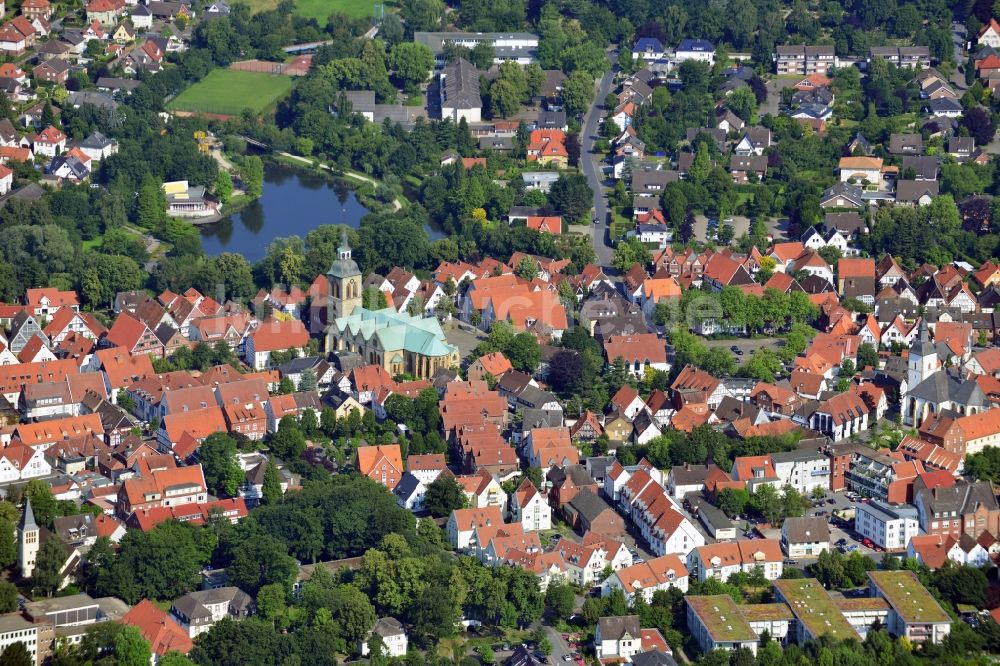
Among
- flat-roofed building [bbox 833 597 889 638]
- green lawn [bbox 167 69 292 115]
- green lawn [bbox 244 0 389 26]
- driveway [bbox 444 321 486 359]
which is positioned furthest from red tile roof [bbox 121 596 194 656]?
green lawn [bbox 244 0 389 26]

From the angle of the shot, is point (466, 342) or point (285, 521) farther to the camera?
point (466, 342)

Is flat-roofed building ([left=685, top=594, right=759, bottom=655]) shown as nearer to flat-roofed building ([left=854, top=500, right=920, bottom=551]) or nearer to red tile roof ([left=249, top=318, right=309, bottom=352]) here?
flat-roofed building ([left=854, top=500, right=920, bottom=551])

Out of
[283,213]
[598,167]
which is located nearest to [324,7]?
[598,167]

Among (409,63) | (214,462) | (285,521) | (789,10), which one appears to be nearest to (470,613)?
(285,521)

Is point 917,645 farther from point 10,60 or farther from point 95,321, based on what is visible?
point 10,60

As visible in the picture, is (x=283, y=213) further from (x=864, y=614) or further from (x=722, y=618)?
(x=864, y=614)

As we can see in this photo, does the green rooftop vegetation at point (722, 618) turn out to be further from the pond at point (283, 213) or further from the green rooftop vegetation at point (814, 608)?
the pond at point (283, 213)
